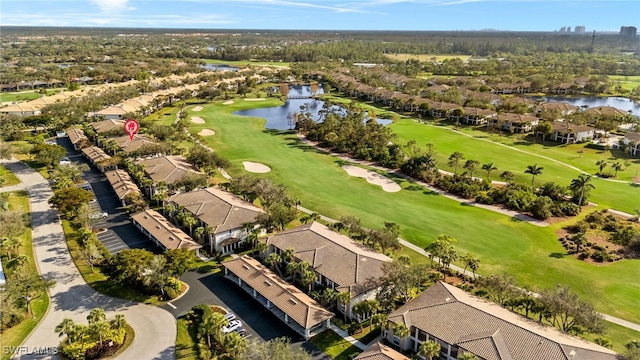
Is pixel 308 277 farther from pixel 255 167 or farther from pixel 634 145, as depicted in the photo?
pixel 634 145

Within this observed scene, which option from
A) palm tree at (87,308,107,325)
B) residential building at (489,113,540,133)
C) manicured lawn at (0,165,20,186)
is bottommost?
manicured lawn at (0,165,20,186)

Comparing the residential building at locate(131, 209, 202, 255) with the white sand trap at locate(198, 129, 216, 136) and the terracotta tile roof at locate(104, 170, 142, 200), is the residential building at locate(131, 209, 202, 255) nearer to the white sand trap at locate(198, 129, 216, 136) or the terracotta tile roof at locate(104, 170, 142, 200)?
the terracotta tile roof at locate(104, 170, 142, 200)

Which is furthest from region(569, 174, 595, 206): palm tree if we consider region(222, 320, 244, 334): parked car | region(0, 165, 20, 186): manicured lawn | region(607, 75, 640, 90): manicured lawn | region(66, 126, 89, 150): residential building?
region(607, 75, 640, 90): manicured lawn

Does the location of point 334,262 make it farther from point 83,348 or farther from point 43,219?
point 43,219

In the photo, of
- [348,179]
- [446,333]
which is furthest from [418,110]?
[446,333]

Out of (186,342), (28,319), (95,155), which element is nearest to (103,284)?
(28,319)
